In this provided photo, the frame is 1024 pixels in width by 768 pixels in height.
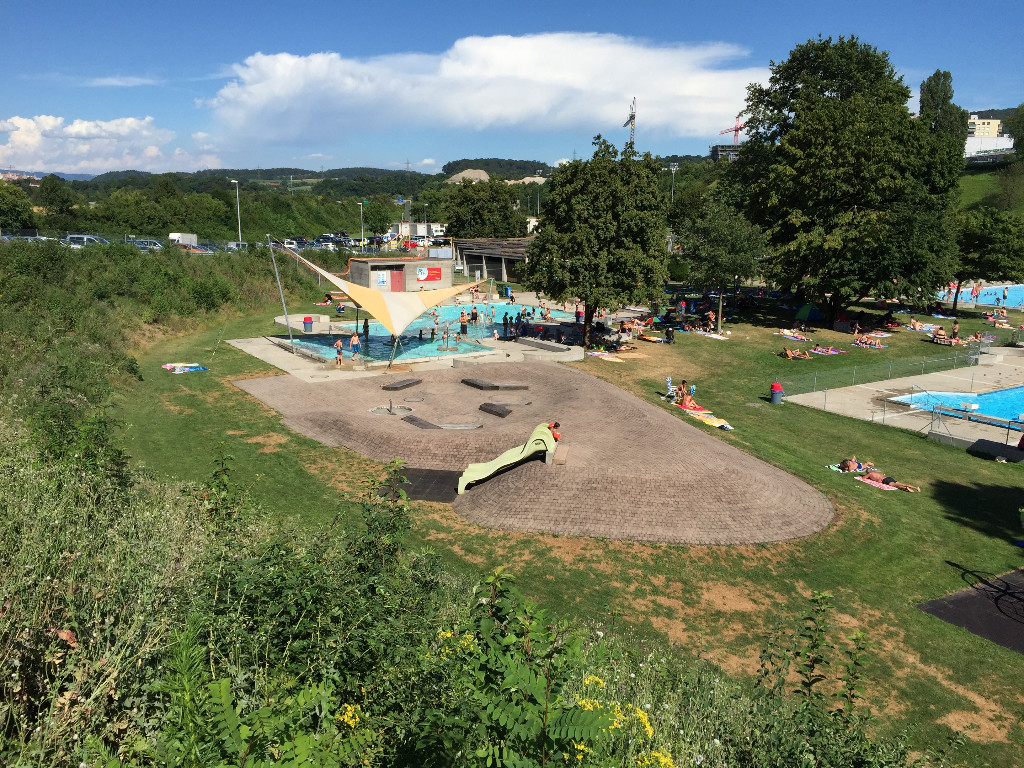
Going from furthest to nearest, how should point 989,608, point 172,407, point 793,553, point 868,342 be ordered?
point 868,342
point 172,407
point 793,553
point 989,608

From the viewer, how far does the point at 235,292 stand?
146 feet

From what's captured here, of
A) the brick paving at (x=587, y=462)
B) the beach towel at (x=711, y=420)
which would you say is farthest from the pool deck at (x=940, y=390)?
the brick paving at (x=587, y=462)

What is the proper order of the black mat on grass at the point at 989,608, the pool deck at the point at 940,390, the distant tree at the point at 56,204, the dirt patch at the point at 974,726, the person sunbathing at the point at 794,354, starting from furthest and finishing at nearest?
the distant tree at the point at 56,204, the person sunbathing at the point at 794,354, the pool deck at the point at 940,390, the black mat on grass at the point at 989,608, the dirt patch at the point at 974,726

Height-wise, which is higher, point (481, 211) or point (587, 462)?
point (481, 211)

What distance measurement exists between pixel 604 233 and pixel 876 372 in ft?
49.5

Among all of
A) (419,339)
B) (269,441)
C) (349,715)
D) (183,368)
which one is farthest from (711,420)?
(183,368)

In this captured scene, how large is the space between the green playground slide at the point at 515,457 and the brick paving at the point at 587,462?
0.90 ft

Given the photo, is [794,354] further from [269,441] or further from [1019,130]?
[1019,130]

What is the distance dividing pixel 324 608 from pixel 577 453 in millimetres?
12683

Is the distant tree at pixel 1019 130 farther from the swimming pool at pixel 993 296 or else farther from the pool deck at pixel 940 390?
the pool deck at pixel 940 390

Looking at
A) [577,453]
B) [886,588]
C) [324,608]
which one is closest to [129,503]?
[324,608]

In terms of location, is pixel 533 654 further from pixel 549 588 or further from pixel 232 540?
pixel 549 588

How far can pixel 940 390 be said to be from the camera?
99.3 ft

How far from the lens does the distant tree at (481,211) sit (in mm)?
89062
